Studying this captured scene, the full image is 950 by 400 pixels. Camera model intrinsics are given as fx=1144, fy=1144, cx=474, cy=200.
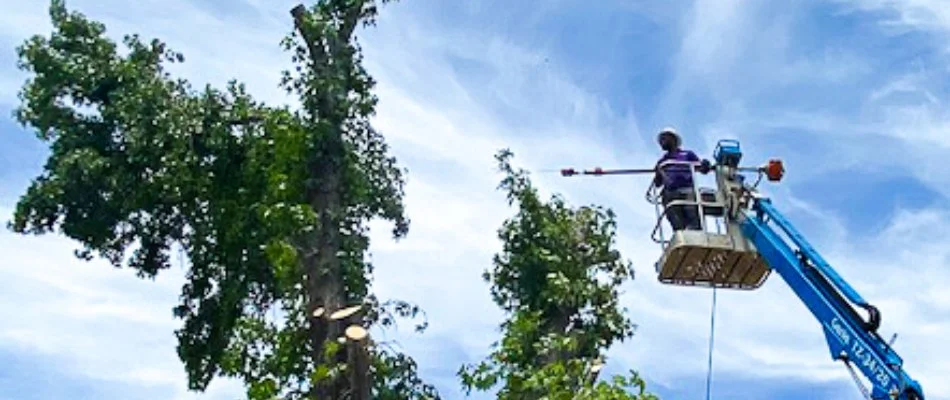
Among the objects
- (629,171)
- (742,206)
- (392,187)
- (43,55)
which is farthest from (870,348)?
(43,55)

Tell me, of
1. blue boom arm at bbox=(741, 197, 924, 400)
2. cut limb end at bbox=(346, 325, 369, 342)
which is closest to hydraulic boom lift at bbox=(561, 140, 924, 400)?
blue boom arm at bbox=(741, 197, 924, 400)

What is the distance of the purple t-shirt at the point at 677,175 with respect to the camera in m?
7.71

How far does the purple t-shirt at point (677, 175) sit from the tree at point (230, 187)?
370cm

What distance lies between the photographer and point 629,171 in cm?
796

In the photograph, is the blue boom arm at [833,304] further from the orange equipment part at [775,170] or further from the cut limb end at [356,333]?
the cut limb end at [356,333]

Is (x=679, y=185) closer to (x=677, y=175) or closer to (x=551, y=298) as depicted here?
(x=677, y=175)

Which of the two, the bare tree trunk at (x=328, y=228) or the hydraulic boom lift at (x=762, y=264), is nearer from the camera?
the hydraulic boom lift at (x=762, y=264)

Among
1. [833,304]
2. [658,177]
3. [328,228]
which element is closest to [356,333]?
[328,228]

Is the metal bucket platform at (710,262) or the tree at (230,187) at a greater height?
the tree at (230,187)

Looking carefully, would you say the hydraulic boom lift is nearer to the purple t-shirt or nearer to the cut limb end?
the purple t-shirt

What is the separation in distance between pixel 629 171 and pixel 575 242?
4323mm

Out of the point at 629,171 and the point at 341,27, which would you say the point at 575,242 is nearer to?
the point at 341,27

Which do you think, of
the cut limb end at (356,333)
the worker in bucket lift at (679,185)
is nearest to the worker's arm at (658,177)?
the worker in bucket lift at (679,185)

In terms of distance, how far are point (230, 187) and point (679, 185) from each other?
604 cm
